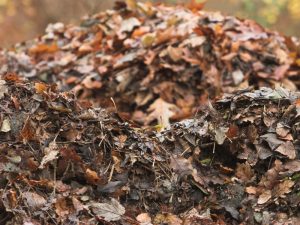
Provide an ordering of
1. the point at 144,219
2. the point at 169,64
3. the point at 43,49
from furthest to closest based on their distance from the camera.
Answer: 1. the point at 43,49
2. the point at 169,64
3. the point at 144,219

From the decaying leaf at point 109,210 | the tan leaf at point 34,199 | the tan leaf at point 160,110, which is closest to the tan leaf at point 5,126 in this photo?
the tan leaf at point 34,199

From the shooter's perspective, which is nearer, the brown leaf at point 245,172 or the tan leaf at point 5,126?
the tan leaf at point 5,126

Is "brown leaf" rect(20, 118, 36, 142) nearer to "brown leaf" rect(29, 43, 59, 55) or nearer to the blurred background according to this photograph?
"brown leaf" rect(29, 43, 59, 55)

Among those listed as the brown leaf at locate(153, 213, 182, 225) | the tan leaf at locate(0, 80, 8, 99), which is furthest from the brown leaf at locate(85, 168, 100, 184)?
the tan leaf at locate(0, 80, 8, 99)

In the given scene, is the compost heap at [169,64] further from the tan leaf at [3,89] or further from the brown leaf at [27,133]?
the brown leaf at [27,133]

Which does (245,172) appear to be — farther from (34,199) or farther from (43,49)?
(43,49)

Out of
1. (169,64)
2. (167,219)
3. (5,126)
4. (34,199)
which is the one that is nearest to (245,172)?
(167,219)

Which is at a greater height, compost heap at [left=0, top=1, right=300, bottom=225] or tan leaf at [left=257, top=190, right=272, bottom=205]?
compost heap at [left=0, top=1, right=300, bottom=225]

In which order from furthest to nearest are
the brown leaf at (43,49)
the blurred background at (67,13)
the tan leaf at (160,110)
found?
1. the blurred background at (67,13)
2. the brown leaf at (43,49)
3. the tan leaf at (160,110)

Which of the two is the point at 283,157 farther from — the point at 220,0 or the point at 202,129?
the point at 220,0
